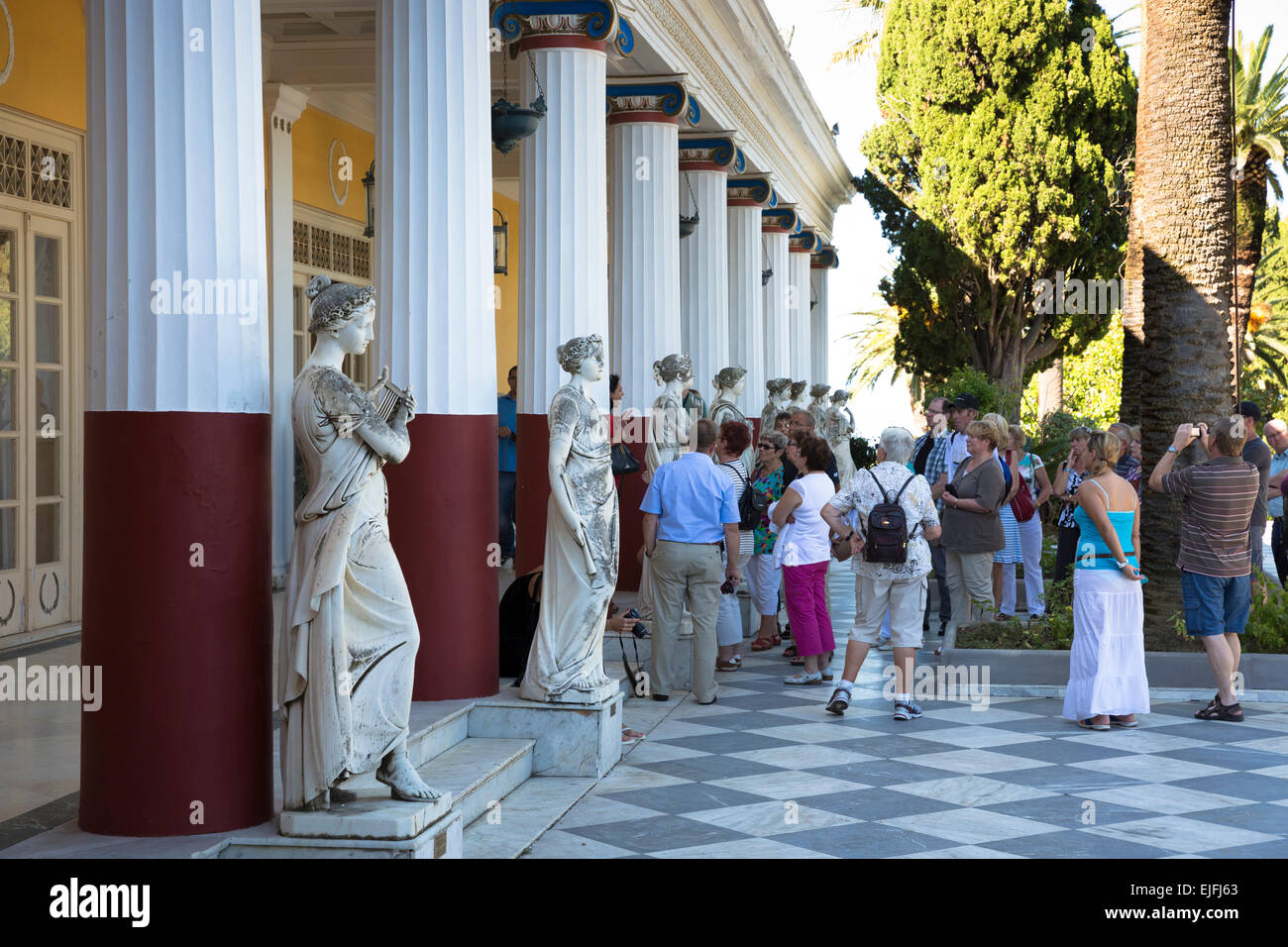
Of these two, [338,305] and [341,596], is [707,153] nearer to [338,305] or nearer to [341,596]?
[338,305]

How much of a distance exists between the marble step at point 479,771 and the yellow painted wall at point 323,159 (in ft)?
25.2

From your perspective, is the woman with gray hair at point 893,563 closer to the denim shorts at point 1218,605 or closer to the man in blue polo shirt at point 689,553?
the man in blue polo shirt at point 689,553

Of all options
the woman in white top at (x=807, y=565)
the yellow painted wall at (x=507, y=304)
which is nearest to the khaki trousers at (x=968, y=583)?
the woman in white top at (x=807, y=565)

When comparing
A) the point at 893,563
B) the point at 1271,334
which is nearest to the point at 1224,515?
the point at 893,563

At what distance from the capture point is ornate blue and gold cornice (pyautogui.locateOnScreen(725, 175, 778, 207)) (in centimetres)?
1767

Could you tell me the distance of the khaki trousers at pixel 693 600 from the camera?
853 centimetres

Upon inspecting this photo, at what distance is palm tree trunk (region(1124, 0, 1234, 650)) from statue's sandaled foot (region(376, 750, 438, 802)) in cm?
638

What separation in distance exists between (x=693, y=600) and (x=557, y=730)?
1.94m

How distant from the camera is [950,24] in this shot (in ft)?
72.6

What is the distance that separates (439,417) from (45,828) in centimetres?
275

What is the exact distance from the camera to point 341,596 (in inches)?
182

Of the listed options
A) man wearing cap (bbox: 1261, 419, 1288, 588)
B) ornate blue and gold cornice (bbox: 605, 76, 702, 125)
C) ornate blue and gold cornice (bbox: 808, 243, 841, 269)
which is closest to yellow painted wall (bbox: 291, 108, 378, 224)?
ornate blue and gold cornice (bbox: 605, 76, 702, 125)
